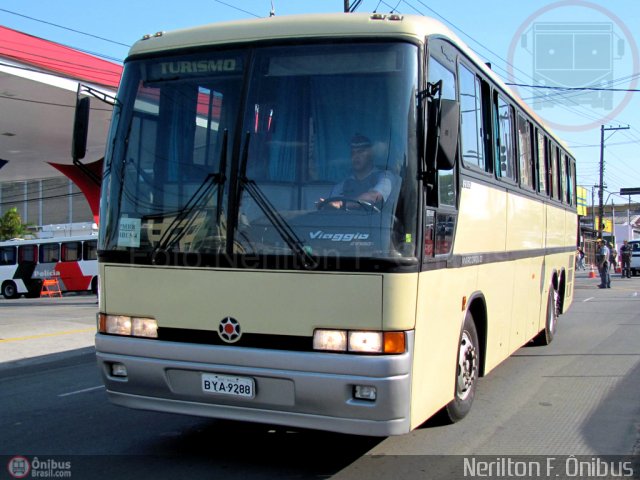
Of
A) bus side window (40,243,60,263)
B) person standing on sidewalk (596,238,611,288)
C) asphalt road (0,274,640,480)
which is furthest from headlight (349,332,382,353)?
bus side window (40,243,60,263)

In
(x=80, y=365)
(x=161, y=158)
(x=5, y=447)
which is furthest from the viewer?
(x=80, y=365)

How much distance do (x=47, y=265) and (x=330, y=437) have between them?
109 feet

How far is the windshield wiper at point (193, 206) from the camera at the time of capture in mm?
4504

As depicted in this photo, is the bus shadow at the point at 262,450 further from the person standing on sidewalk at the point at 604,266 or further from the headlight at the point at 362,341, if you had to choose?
the person standing on sidewalk at the point at 604,266

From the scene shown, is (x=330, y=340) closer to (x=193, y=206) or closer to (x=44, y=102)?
(x=193, y=206)

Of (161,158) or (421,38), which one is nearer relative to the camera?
(421,38)

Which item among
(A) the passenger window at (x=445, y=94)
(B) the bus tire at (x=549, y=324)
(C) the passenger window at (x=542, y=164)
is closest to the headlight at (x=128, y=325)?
(A) the passenger window at (x=445, y=94)

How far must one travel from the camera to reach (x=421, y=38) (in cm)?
450

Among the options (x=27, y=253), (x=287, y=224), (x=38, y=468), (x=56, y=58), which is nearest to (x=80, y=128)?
(x=287, y=224)

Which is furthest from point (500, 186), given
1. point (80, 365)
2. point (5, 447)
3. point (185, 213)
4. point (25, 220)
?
point (25, 220)

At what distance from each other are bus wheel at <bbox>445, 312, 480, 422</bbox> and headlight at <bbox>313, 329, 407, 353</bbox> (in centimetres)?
136

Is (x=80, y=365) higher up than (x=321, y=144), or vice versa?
(x=321, y=144)

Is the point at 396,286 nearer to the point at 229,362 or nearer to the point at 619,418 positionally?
the point at 229,362

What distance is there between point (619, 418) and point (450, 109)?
3705 mm
